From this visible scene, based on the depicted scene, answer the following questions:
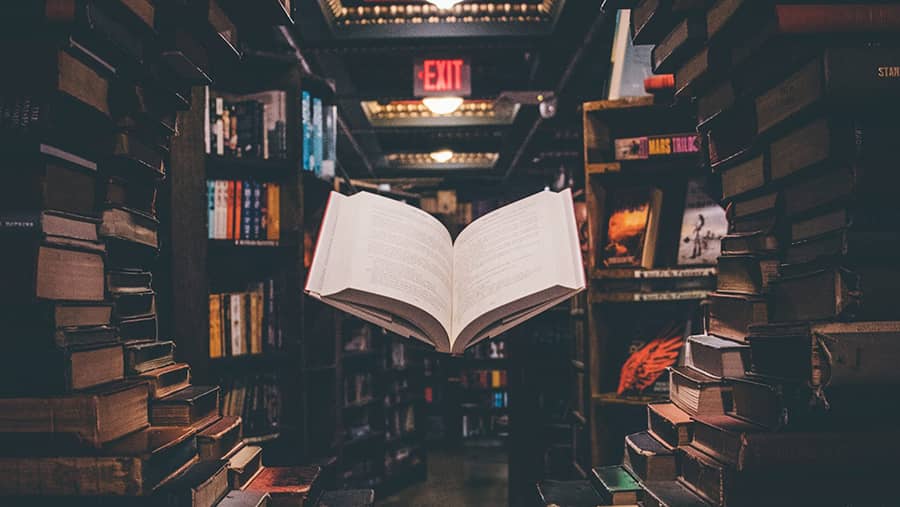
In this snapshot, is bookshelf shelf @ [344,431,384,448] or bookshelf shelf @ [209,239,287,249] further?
bookshelf shelf @ [344,431,384,448]

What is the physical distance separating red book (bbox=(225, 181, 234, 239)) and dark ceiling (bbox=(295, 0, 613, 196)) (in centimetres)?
142

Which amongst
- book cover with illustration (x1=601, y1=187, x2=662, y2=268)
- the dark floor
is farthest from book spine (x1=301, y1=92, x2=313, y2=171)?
the dark floor

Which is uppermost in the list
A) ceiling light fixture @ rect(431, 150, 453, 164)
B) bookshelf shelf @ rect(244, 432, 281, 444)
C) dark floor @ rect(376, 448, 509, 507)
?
ceiling light fixture @ rect(431, 150, 453, 164)

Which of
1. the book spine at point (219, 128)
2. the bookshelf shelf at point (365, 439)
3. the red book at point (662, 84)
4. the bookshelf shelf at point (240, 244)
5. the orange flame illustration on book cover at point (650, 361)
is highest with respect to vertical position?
the book spine at point (219, 128)

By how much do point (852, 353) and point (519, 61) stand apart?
415 centimetres

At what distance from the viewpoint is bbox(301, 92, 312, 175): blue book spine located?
93.6 inches

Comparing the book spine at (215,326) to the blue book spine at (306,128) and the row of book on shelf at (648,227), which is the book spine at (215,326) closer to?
the blue book spine at (306,128)

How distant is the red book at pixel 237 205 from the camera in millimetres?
2215

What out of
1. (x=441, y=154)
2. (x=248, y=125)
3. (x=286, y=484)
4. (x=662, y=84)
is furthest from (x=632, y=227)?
(x=441, y=154)

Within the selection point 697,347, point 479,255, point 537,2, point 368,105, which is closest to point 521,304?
point 479,255

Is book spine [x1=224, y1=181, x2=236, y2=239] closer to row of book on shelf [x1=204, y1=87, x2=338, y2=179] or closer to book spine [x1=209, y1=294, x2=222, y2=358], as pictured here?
row of book on shelf [x1=204, y1=87, x2=338, y2=179]

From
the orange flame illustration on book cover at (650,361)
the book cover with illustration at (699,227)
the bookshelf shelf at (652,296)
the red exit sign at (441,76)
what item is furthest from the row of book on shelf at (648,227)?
the red exit sign at (441,76)

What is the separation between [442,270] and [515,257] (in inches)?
5.4

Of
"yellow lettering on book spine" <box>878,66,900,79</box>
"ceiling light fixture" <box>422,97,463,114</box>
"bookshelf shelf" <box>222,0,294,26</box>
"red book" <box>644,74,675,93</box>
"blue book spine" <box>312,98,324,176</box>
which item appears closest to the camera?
"yellow lettering on book spine" <box>878,66,900,79</box>
